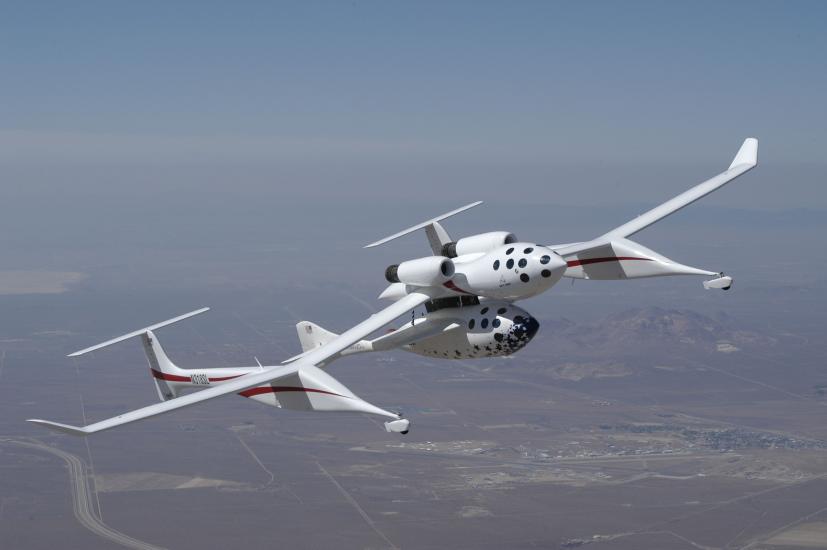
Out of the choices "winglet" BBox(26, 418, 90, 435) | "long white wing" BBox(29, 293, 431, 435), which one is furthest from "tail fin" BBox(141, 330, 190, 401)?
"winglet" BBox(26, 418, 90, 435)

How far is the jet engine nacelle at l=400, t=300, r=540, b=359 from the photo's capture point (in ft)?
186

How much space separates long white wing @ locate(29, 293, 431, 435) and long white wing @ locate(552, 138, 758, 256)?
10.2 m

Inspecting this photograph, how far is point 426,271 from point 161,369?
25.1 meters

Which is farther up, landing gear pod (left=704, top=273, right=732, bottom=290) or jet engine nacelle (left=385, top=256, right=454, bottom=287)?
jet engine nacelle (left=385, top=256, right=454, bottom=287)

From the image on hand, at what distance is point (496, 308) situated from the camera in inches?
2282

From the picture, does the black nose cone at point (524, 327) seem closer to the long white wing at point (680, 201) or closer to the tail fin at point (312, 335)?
the long white wing at point (680, 201)

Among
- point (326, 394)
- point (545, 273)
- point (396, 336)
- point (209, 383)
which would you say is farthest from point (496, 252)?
point (209, 383)

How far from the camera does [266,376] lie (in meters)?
51.8

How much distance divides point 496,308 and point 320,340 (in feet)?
36.4

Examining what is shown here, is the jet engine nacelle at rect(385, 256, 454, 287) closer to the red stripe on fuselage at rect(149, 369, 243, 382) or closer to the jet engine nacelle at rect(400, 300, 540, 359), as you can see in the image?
the jet engine nacelle at rect(400, 300, 540, 359)

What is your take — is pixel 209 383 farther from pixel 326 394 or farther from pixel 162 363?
pixel 326 394

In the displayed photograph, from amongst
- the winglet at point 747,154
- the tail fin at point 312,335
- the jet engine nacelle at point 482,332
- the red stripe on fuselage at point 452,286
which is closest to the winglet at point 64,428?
the tail fin at point 312,335

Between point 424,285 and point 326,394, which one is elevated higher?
point 424,285

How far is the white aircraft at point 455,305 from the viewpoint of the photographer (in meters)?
52.7
